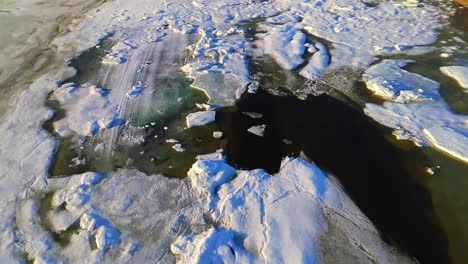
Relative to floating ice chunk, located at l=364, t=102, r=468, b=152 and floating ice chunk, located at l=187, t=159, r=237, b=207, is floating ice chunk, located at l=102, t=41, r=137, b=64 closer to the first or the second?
floating ice chunk, located at l=187, t=159, r=237, b=207

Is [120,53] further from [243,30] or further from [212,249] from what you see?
[212,249]

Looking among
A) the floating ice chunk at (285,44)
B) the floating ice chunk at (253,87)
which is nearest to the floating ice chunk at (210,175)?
the floating ice chunk at (253,87)

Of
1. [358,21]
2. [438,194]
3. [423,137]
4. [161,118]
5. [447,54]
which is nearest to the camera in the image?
[438,194]

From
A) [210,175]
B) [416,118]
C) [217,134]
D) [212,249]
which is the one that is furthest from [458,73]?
[212,249]

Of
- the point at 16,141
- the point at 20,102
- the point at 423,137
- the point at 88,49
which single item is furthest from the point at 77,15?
the point at 423,137

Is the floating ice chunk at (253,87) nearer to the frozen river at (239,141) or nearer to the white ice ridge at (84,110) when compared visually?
the frozen river at (239,141)

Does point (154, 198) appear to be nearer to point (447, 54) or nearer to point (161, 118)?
point (161, 118)
